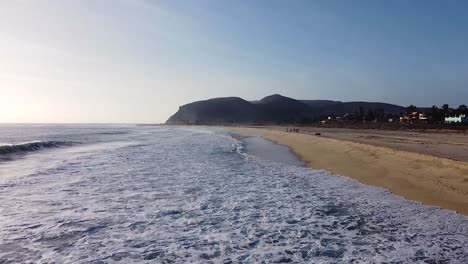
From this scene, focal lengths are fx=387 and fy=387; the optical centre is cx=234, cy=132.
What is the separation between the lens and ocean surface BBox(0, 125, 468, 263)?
22.0 ft

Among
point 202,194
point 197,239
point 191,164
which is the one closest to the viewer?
point 197,239

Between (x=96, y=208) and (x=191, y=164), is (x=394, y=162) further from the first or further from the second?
(x=96, y=208)

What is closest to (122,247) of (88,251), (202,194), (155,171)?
(88,251)

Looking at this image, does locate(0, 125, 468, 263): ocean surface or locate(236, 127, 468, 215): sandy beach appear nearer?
locate(0, 125, 468, 263): ocean surface

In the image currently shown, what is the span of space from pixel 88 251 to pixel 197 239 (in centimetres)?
201

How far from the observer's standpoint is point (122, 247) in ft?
23.5

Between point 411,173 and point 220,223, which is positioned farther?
point 411,173

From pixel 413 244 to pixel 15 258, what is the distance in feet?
23.0

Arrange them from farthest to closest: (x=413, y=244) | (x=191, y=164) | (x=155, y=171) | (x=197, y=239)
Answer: (x=191, y=164) < (x=155, y=171) < (x=197, y=239) < (x=413, y=244)

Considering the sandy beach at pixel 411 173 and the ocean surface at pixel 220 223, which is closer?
the ocean surface at pixel 220 223

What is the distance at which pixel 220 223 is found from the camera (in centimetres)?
880

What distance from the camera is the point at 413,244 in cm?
709

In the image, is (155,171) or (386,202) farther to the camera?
(155,171)

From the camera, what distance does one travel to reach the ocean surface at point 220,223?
6707mm
